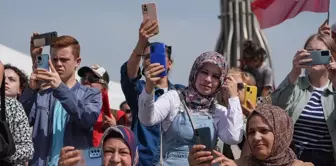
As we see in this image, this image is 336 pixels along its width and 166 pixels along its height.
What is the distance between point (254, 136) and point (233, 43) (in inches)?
2567

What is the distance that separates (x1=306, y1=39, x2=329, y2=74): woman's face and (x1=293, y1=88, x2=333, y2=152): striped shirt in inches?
5.8

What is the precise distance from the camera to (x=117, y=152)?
581cm

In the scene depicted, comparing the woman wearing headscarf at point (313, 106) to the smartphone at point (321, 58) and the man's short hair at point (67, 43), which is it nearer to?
the smartphone at point (321, 58)

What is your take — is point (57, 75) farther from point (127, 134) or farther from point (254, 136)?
point (254, 136)


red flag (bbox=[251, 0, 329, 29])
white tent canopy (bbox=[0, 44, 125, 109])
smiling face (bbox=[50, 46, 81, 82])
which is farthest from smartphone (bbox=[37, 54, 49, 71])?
white tent canopy (bbox=[0, 44, 125, 109])

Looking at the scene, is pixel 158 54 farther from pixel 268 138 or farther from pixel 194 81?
pixel 268 138

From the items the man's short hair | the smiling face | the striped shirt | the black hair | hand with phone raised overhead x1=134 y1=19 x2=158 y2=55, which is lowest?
the striped shirt

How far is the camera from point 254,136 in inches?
240

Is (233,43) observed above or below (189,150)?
below

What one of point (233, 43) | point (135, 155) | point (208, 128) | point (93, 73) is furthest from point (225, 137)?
point (233, 43)

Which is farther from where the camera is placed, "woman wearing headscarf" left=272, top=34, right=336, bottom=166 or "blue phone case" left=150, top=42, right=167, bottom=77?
"woman wearing headscarf" left=272, top=34, right=336, bottom=166

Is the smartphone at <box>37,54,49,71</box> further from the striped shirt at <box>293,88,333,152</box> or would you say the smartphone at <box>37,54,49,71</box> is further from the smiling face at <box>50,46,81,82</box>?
the striped shirt at <box>293,88,333,152</box>

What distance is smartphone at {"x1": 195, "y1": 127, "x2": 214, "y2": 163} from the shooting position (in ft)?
20.6

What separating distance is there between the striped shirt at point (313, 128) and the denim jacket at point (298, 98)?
36mm
